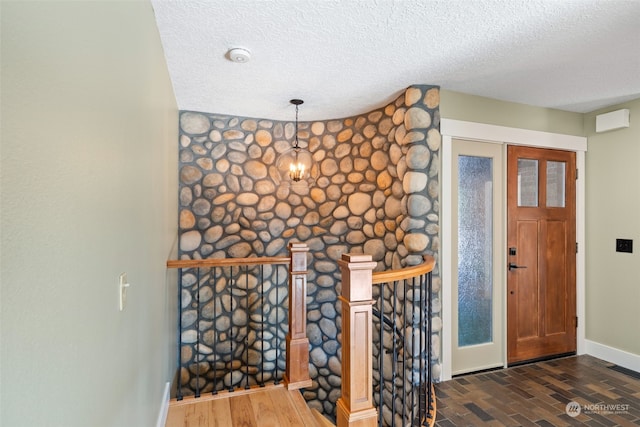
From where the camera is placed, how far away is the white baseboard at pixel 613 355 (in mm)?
3002

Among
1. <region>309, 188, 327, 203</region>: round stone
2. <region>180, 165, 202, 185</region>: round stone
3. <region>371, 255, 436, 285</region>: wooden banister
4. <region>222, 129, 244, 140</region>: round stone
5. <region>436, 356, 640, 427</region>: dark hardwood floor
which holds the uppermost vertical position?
<region>222, 129, 244, 140</region>: round stone

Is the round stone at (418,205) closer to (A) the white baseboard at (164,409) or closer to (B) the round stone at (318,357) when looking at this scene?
(B) the round stone at (318,357)

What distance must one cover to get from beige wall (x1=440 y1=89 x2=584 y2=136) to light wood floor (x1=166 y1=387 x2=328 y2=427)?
8.51ft

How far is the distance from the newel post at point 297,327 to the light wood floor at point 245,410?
0.39 feet

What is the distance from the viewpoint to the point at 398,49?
7.17ft

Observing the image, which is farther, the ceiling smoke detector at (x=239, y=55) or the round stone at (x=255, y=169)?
the round stone at (x=255, y=169)

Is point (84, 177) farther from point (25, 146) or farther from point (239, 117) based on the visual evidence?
point (239, 117)

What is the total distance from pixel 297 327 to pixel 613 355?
10.1ft

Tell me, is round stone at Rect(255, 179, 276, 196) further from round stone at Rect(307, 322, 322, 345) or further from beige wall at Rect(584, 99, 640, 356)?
beige wall at Rect(584, 99, 640, 356)

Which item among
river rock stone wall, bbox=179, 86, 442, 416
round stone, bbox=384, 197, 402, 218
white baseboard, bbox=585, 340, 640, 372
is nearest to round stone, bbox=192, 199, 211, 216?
Answer: river rock stone wall, bbox=179, 86, 442, 416

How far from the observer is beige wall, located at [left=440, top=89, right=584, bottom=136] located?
292cm

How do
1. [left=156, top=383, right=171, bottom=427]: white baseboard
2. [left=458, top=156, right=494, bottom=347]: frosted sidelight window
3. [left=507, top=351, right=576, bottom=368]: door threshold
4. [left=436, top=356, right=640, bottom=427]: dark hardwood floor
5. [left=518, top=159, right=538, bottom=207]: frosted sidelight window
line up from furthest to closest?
1. [left=518, top=159, right=538, bottom=207]: frosted sidelight window
2. [left=507, top=351, right=576, bottom=368]: door threshold
3. [left=458, top=156, right=494, bottom=347]: frosted sidelight window
4. [left=436, top=356, right=640, bottom=427]: dark hardwood floor
5. [left=156, top=383, right=171, bottom=427]: white baseboard

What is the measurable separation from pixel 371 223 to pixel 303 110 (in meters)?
→ 1.38

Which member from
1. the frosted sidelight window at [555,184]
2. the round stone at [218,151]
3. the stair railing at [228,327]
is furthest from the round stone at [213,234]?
the frosted sidelight window at [555,184]
